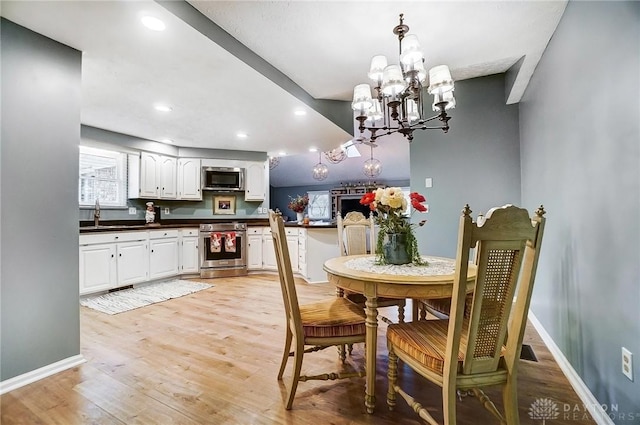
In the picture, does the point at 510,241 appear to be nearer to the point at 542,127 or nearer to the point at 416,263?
the point at 416,263

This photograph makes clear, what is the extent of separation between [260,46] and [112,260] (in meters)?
3.23

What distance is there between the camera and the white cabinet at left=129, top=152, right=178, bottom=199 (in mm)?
4746

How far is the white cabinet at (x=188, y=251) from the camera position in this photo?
16.1ft

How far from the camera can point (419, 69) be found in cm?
204

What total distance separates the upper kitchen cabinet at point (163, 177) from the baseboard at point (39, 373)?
320cm

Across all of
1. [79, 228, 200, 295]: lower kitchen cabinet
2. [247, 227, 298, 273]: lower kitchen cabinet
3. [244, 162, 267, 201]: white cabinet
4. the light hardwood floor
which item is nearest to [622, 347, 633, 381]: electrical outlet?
the light hardwood floor

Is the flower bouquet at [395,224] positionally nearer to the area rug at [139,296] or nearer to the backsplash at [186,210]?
the area rug at [139,296]

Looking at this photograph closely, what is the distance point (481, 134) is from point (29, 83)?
4030 millimetres

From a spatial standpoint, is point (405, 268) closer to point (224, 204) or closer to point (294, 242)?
point (294, 242)

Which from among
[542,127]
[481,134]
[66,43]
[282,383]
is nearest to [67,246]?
[66,43]

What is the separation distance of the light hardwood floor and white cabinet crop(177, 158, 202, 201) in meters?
2.91

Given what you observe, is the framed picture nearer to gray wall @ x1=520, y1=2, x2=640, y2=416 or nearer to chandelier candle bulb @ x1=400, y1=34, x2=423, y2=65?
chandelier candle bulb @ x1=400, y1=34, x2=423, y2=65

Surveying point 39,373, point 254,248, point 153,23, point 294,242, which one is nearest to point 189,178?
point 254,248

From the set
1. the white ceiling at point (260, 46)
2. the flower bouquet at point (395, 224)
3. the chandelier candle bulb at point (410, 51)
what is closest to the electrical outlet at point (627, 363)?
the flower bouquet at point (395, 224)
